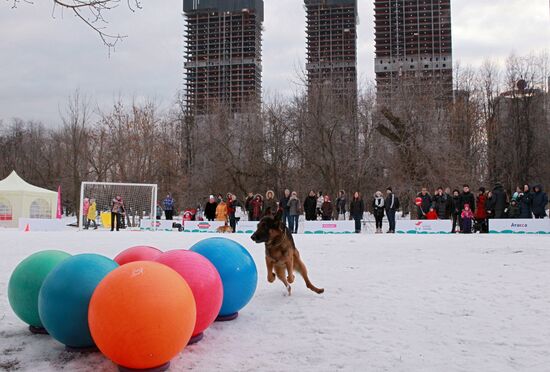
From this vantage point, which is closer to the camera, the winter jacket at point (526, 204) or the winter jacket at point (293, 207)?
the winter jacket at point (526, 204)

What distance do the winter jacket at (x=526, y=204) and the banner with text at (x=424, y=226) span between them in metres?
3.02

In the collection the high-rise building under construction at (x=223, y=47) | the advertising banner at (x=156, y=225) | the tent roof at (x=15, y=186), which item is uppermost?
the high-rise building under construction at (x=223, y=47)

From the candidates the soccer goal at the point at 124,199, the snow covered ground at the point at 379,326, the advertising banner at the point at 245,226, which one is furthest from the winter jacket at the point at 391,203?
the soccer goal at the point at 124,199

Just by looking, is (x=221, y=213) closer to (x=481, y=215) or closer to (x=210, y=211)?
(x=210, y=211)

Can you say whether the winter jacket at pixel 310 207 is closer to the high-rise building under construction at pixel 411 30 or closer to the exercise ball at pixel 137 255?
the exercise ball at pixel 137 255

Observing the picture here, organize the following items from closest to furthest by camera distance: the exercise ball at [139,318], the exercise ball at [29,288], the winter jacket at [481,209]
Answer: the exercise ball at [139,318] < the exercise ball at [29,288] < the winter jacket at [481,209]

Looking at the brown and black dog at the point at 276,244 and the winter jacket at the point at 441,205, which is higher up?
the winter jacket at the point at 441,205

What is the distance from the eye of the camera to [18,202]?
3212cm

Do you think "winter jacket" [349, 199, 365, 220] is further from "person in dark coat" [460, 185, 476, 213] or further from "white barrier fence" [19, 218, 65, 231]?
"white barrier fence" [19, 218, 65, 231]

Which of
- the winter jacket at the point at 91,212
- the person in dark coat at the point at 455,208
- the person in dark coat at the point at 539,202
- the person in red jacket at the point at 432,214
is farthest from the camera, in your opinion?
the winter jacket at the point at 91,212

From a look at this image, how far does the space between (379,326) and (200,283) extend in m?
2.30

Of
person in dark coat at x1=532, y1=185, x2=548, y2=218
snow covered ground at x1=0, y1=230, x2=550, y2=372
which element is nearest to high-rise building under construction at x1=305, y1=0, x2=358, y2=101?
person in dark coat at x1=532, y1=185, x2=548, y2=218

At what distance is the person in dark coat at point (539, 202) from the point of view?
64.0ft

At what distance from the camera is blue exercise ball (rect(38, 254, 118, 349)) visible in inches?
186
